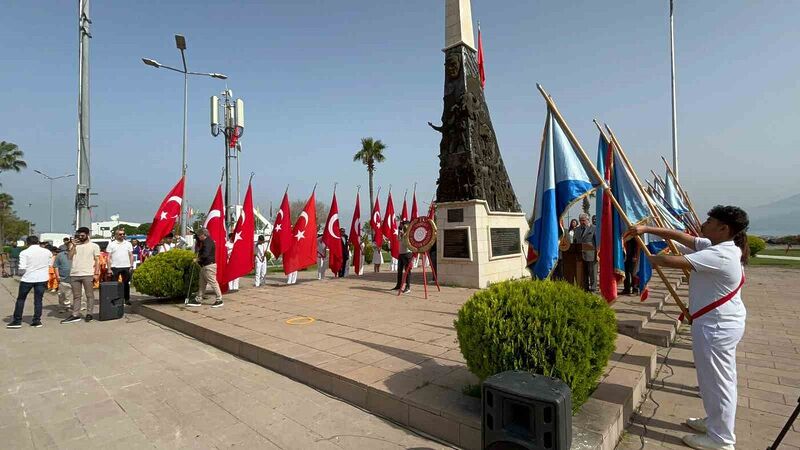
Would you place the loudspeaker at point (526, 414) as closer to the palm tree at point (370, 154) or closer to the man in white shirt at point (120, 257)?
the man in white shirt at point (120, 257)

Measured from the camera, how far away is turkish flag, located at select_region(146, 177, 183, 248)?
9.95 metres

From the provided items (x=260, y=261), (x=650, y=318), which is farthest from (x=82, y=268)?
(x=650, y=318)

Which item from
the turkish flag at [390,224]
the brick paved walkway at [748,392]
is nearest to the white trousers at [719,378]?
the brick paved walkway at [748,392]

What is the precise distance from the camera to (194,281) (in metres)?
8.86

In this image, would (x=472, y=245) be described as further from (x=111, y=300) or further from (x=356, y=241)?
(x=111, y=300)

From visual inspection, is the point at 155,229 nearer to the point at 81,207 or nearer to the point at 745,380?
the point at 81,207

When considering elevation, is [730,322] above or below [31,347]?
above

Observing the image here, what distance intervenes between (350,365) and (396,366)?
1.78 ft

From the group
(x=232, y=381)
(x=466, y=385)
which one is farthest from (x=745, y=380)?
(x=232, y=381)

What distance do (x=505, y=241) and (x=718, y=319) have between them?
9.66m

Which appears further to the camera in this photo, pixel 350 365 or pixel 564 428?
pixel 350 365

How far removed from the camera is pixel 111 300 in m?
8.27

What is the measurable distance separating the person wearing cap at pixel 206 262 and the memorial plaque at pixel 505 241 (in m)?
7.71

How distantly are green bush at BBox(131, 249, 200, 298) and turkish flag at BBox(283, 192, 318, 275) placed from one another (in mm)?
2786
